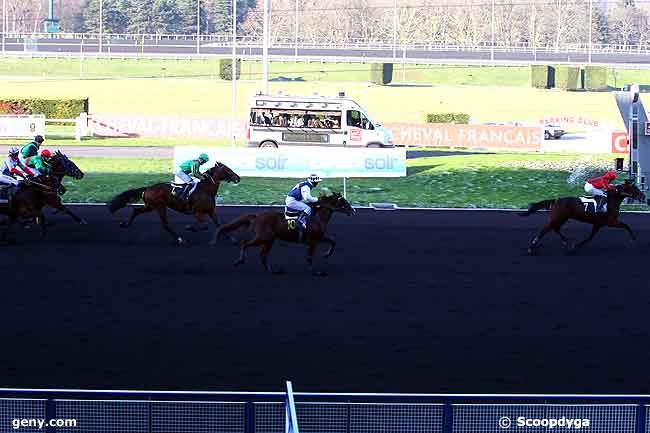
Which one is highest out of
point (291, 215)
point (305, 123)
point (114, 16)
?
point (114, 16)

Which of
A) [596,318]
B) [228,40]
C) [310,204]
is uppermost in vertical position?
[228,40]

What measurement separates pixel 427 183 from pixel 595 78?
1934 inches

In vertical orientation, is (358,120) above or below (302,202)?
above

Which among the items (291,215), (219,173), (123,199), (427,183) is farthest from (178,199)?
(427,183)

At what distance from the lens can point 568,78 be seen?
8244 centimetres

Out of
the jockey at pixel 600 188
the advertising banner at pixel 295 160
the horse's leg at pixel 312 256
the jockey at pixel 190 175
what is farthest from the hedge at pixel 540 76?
the horse's leg at pixel 312 256

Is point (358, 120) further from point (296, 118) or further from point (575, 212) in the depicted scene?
point (575, 212)

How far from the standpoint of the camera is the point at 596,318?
17.2 metres

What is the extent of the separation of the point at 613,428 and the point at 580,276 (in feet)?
38.1

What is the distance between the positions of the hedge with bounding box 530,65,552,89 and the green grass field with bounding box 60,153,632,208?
138ft

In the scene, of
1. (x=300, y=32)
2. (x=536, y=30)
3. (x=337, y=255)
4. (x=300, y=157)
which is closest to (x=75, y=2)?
(x=300, y=32)

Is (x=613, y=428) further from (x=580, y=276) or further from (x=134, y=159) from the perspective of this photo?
(x=134, y=159)

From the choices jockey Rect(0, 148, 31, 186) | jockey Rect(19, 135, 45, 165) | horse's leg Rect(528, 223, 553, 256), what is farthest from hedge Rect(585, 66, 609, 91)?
jockey Rect(0, 148, 31, 186)

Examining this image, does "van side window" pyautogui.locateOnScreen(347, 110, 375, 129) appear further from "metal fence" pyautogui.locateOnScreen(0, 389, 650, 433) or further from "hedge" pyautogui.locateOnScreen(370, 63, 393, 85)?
"hedge" pyautogui.locateOnScreen(370, 63, 393, 85)
